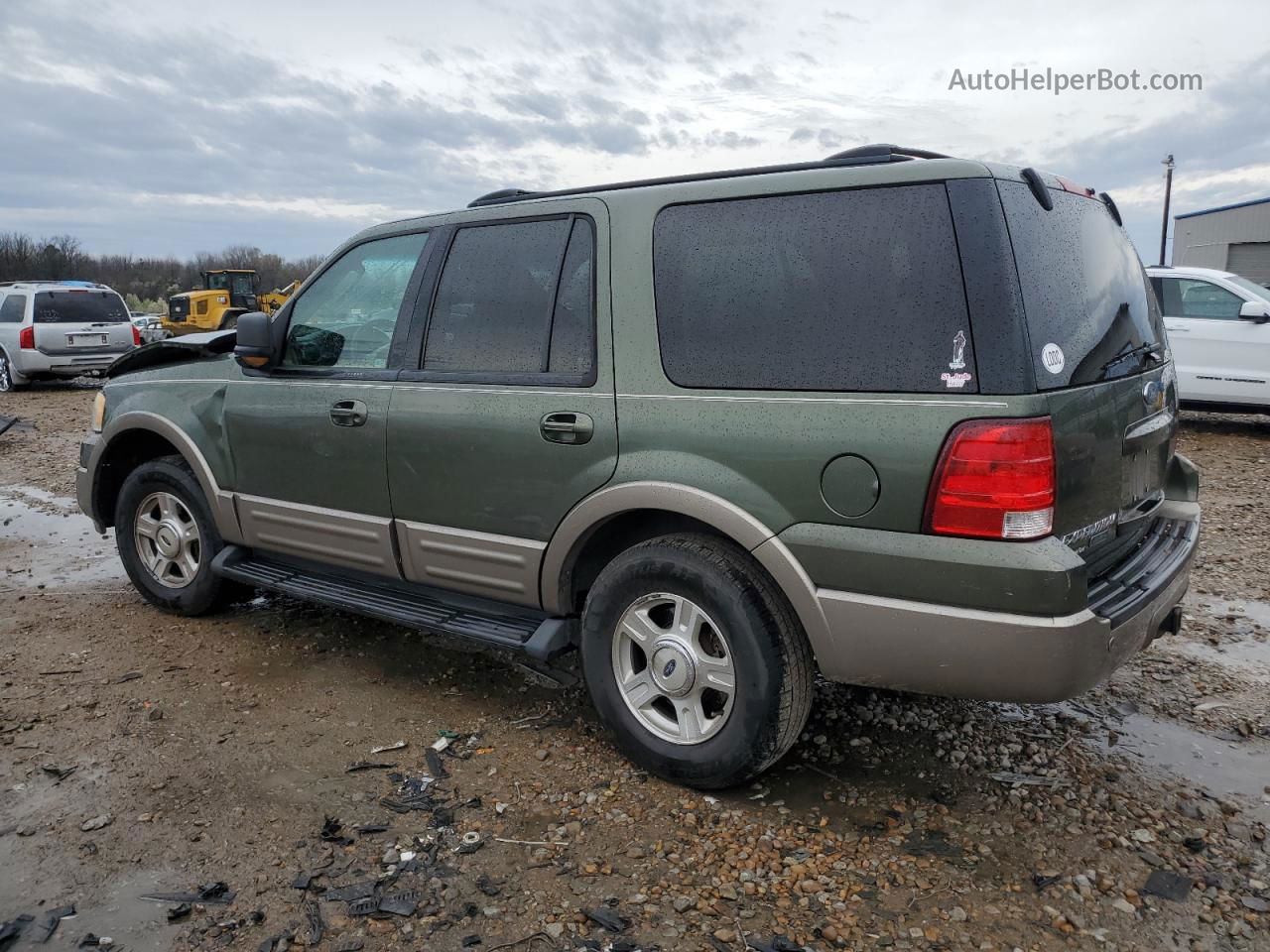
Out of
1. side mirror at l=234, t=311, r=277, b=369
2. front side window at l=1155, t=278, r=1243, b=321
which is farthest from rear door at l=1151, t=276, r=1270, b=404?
side mirror at l=234, t=311, r=277, b=369

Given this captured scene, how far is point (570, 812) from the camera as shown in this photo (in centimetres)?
318

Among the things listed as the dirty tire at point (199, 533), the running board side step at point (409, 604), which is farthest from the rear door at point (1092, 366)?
the dirty tire at point (199, 533)

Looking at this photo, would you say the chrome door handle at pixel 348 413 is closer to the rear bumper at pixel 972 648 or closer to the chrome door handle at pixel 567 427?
the chrome door handle at pixel 567 427

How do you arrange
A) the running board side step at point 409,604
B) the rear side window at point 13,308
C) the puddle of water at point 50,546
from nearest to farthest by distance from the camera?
the running board side step at point 409,604 < the puddle of water at point 50,546 < the rear side window at point 13,308

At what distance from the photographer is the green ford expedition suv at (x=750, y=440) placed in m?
2.70

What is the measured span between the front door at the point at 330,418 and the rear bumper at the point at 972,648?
1.97 meters

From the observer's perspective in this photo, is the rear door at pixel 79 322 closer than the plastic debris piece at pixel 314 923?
No

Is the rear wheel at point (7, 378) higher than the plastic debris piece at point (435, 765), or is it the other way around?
the rear wheel at point (7, 378)

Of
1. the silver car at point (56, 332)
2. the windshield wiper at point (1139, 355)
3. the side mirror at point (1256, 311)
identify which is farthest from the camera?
the silver car at point (56, 332)

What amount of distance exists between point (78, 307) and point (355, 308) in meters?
15.3

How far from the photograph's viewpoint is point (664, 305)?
3.26m

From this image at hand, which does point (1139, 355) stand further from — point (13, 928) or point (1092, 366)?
point (13, 928)

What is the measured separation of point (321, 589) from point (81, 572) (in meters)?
2.76

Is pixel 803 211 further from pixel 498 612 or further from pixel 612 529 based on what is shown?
pixel 498 612
